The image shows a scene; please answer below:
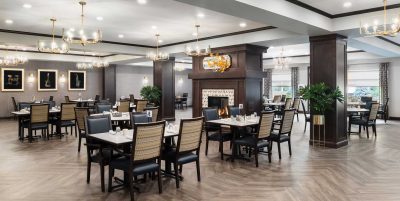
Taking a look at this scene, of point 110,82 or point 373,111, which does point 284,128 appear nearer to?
point 373,111

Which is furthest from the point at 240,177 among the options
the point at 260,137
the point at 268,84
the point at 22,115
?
the point at 268,84

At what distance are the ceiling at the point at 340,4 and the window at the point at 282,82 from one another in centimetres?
1042

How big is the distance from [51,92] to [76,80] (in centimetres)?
139

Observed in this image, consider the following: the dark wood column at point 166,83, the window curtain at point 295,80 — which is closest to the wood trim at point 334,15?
the dark wood column at point 166,83

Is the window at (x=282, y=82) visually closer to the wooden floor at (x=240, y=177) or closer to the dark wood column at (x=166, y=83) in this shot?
the dark wood column at (x=166, y=83)

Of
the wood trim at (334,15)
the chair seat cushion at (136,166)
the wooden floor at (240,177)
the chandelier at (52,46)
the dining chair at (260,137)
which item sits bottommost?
the wooden floor at (240,177)

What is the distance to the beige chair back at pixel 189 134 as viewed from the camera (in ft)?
13.7

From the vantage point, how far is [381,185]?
14.6 ft

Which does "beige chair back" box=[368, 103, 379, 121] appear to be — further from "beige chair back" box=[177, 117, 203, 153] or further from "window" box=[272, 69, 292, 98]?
"window" box=[272, 69, 292, 98]

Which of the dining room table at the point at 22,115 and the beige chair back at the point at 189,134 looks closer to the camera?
the beige chair back at the point at 189,134

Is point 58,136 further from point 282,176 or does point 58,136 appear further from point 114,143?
point 282,176

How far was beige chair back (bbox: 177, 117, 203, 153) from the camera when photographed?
419cm

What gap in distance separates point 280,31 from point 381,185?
179 inches

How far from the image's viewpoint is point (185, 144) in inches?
168
